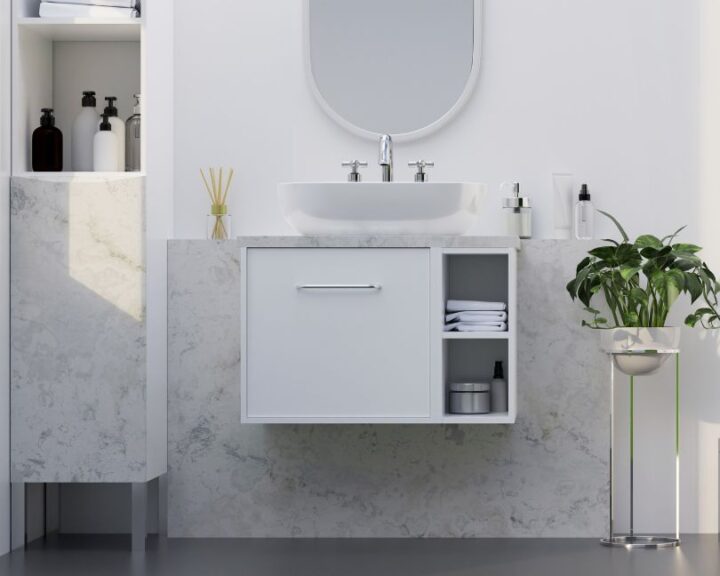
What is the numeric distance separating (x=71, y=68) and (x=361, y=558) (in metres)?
1.83

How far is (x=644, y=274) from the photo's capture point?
11.0 ft

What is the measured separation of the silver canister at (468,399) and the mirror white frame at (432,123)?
0.85 m

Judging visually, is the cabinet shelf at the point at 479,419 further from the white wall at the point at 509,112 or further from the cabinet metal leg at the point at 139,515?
the cabinet metal leg at the point at 139,515

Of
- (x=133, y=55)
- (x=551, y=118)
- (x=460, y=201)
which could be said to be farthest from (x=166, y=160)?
(x=551, y=118)

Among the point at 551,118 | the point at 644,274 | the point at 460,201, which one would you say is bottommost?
the point at 644,274

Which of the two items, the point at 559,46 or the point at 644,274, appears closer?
the point at 644,274

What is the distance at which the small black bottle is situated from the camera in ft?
11.1

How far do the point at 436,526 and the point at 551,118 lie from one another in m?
1.36

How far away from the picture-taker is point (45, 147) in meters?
3.40

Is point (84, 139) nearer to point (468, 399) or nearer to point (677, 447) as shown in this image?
point (468, 399)

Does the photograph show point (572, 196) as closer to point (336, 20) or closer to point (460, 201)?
point (460, 201)

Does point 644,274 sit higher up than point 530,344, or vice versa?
point 644,274

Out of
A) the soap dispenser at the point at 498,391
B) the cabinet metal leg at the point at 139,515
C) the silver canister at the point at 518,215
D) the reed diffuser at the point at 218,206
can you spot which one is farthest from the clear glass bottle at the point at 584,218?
the cabinet metal leg at the point at 139,515

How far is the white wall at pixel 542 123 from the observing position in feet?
11.7
